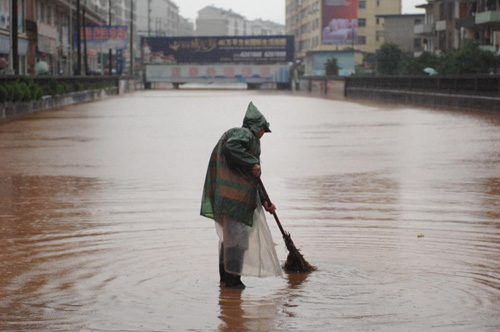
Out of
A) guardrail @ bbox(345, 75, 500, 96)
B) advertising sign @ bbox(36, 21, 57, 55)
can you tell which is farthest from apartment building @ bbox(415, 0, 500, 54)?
advertising sign @ bbox(36, 21, 57, 55)

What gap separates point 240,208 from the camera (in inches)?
260

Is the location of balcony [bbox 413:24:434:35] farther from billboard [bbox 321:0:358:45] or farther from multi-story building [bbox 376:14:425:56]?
billboard [bbox 321:0:358:45]

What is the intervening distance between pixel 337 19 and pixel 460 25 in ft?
158

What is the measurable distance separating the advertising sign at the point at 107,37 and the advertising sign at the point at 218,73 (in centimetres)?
1813

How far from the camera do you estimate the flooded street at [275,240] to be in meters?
5.99

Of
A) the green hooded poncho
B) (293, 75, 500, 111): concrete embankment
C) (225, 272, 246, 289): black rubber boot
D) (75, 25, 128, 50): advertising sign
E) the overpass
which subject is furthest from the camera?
the overpass

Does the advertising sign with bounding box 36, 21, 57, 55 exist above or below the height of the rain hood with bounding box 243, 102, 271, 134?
above

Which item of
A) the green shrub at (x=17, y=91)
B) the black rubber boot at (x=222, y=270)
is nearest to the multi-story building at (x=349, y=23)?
the green shrub at (x=17, y=91)

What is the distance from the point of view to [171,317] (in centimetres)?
590

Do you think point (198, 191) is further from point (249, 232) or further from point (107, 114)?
point (107, 114)

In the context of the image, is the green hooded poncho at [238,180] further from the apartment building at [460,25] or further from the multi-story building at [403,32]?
the multi-story building at [403,32]

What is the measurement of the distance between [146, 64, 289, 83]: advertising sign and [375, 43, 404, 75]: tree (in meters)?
20.0

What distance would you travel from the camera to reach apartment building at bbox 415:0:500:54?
63969 millimetres

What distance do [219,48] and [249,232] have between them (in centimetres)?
9020
